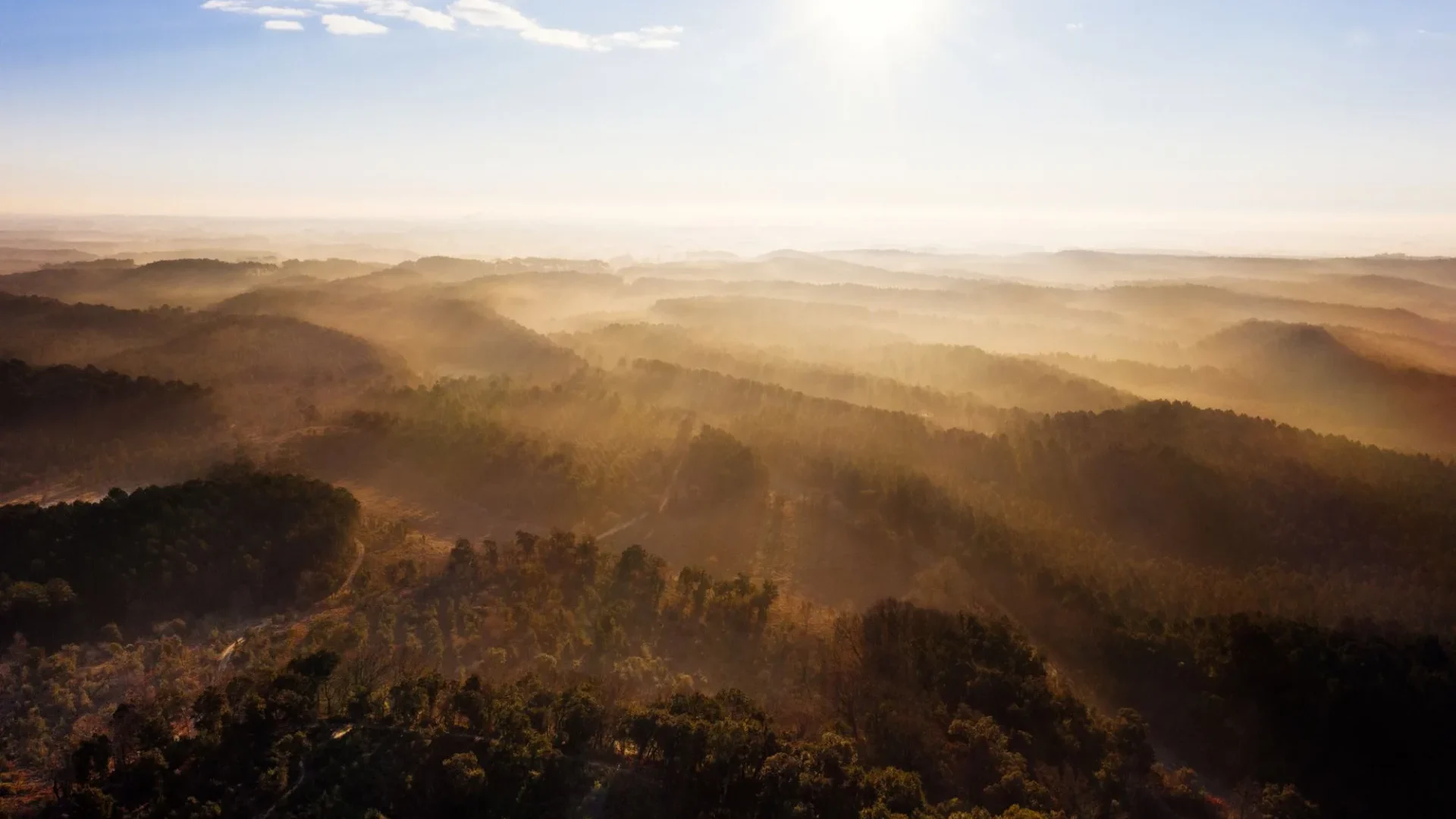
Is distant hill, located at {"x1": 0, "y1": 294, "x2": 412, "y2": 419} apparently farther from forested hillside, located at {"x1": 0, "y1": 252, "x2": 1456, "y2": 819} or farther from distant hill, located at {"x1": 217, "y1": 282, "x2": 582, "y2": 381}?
distant hill, located at {"x1": 217, "y1": 282, "x2": 582, "y2": 381}

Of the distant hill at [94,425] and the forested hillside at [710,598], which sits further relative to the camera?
the distant hill at [94,425]

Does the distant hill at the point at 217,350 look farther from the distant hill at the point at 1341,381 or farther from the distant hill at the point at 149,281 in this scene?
the distant hill at the point at 1341,381

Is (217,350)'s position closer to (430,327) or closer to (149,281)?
(430,327)

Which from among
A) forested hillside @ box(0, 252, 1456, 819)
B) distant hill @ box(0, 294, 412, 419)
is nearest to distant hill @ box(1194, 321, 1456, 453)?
forested hillside @ box(0, 252, 1456, 819)

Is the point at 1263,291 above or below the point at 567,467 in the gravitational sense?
above

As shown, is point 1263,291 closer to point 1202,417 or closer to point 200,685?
point 1202,417

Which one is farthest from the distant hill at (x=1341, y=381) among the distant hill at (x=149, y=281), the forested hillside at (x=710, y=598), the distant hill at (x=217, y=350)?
the distant hill at (x=149, y=281)

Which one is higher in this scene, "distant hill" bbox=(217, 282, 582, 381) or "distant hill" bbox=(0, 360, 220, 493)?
"distant hill" bbox=(217, 282, 582, 381)

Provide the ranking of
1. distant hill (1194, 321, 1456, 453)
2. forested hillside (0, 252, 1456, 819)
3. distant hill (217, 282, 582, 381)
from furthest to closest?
distant hill (217, 282, 582, 381) < distant hill (1194, 321, 1456, 453) < forested hillside (0, 252, 1456, 819)

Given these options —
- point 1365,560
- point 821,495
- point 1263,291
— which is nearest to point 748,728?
point 821,495

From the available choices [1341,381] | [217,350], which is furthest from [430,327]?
[1341,381]

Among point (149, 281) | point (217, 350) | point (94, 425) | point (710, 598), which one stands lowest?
point (710, 598)
